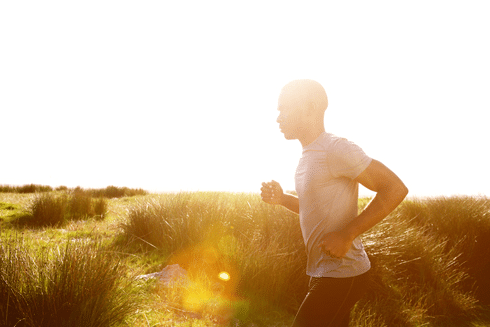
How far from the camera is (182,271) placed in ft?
14.9

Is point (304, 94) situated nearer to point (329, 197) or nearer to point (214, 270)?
point (329, 197)

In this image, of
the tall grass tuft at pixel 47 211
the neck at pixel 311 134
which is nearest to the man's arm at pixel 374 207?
the neck at pixel 311 134

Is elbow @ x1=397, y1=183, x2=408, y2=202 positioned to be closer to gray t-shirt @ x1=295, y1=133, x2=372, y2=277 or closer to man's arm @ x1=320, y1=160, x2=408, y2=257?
man's arm @ x1=320, y1=160, x2=408, y2=257

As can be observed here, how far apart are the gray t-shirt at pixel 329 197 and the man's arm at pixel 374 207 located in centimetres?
9

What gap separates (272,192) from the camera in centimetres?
220

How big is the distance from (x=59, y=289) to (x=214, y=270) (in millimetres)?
2554

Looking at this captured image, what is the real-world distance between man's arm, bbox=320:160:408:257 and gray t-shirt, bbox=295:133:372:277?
89mm

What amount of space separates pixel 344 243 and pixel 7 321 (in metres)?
2.79

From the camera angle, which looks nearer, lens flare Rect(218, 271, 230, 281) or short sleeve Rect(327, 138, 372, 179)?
short sleeve Rect(327, 138, 372, 179)

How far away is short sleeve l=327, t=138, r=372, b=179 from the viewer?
1.48m

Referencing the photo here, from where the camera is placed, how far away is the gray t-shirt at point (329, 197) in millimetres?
1535

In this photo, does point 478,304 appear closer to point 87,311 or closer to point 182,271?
point 182,271

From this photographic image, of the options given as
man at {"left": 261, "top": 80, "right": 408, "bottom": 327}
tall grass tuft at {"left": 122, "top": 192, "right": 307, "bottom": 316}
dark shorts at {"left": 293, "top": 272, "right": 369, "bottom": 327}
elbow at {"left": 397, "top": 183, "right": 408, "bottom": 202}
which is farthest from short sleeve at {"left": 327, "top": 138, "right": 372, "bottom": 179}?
tall grass tuft at {"left": 122, "top": 192, "right": 307, "bottom": 316}

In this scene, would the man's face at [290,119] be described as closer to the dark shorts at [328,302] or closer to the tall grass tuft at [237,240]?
the dark shorts at [328,302]
